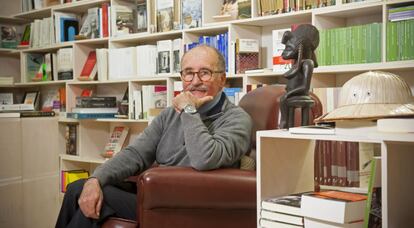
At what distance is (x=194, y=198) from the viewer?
1864 mm

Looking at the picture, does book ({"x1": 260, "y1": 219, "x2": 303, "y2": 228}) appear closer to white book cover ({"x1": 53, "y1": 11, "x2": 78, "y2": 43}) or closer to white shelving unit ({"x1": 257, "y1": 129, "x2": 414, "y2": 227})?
white shelving unit ({"x1": 257, "y1": 129, "x2": 414, "y2": 227})

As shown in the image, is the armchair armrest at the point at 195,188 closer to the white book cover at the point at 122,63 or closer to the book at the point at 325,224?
the book at the point at 325,224

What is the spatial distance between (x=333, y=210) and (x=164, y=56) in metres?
2.34

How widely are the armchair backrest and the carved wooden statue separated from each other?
0.98 ft

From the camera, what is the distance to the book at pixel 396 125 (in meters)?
1.36

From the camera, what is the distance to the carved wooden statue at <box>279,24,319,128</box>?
1.82 m

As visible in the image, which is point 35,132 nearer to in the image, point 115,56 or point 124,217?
point 115,56

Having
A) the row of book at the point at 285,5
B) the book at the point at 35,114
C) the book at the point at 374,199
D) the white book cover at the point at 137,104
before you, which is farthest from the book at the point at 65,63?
the book at the point at 374,199

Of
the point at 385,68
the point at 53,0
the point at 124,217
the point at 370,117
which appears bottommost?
the point at 124,217

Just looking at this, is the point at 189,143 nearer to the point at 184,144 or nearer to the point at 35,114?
the point at 184,144

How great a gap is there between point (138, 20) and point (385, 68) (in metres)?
2.13

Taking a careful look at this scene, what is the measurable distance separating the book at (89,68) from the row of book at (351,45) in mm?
2180

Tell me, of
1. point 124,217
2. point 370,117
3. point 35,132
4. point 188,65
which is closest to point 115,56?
point 35,132

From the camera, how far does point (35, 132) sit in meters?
4.06
